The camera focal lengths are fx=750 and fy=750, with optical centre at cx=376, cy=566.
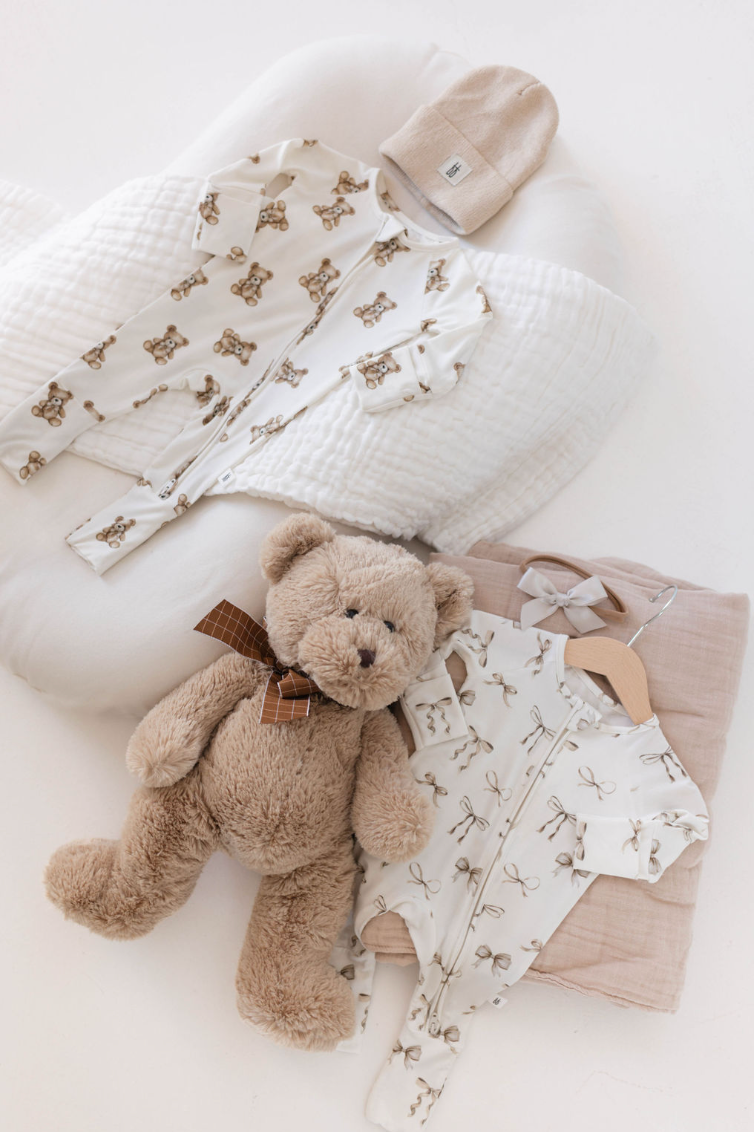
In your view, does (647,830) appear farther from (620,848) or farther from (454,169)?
(454,169)

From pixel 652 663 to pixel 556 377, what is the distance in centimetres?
48

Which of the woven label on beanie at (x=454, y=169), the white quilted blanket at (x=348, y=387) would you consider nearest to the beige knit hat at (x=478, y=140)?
the woven label on beanie at (x=454, y=169)

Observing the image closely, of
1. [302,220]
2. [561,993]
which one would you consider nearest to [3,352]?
[302,220]

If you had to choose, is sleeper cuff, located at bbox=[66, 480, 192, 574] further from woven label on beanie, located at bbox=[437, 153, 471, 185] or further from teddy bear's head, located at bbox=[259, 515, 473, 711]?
woven label on beanie, located at bbox=[437, 153, 471, 185]

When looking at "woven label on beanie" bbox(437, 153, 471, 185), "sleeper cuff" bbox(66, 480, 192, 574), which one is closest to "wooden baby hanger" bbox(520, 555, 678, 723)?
"sleeper cuff" bbox(66, 480, 192, 574)

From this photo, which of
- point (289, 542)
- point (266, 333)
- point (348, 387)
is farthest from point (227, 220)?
point (289, 542)

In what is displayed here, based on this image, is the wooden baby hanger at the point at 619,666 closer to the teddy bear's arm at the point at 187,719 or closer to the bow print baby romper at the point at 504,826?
the bow print baby romper at the point at 504,826

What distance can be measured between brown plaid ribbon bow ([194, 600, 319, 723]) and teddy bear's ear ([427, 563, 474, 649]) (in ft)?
0.71

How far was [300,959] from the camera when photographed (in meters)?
1.08

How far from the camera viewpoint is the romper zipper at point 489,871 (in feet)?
3.67

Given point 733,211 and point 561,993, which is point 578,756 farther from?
point 733,211

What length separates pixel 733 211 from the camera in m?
1.46

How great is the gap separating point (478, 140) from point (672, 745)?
41.7 inches

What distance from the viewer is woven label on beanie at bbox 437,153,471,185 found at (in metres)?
1.29
